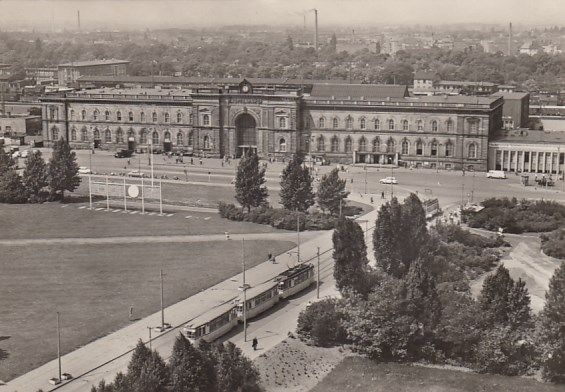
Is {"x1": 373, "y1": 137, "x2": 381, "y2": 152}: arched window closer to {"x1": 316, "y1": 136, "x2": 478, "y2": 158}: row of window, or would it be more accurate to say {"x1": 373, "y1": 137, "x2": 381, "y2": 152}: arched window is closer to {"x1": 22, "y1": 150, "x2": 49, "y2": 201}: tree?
{"x1": 316, "y1": 136, "x2": 478, "y2": 158}: row of window

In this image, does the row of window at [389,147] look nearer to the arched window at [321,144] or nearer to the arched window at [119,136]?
the arched window at [321,144]

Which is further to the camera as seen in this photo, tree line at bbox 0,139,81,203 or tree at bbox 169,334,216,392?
tree line at bbox 0,139,81,203

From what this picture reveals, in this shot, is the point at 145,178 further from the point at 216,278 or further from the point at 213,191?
the point at 216,278

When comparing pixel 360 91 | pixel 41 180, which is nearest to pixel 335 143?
pixel 360 91

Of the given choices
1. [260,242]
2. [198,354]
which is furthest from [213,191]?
[198,354]

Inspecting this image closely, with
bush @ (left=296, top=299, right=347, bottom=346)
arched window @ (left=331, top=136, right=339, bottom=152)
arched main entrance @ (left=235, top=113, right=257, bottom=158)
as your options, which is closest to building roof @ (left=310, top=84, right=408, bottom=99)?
arched window @ (left=331, top=136, right=339, bottom=152)

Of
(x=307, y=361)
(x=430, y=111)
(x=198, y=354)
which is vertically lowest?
(x=307, y=361)
